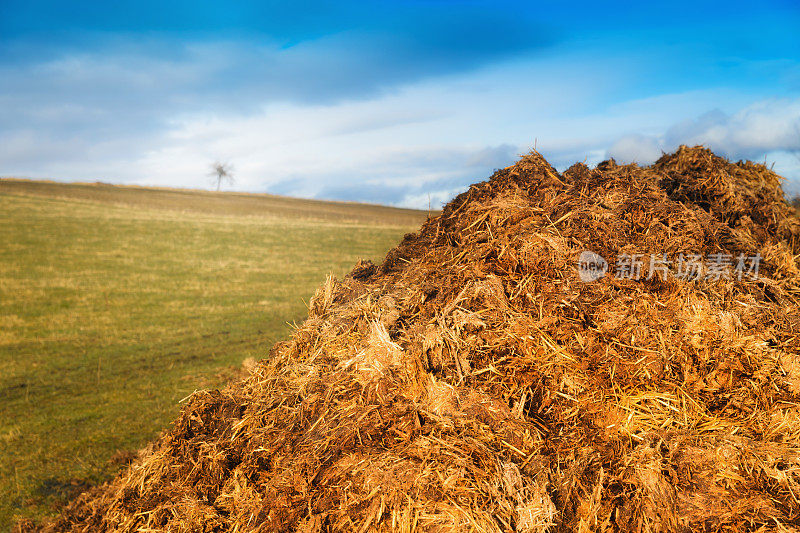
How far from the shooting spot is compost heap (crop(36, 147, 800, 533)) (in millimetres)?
3230

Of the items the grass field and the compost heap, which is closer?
the compost heap

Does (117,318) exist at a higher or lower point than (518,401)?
lower

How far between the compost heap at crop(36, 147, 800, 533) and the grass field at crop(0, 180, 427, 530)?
268cm

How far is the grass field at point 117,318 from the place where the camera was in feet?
24.3

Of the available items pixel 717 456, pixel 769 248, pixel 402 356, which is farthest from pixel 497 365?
pixel 769 248

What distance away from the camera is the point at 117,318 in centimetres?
1499

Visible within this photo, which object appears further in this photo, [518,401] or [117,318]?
[117,318]

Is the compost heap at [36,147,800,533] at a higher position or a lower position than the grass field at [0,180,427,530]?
higher

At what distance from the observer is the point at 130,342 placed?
12789 mm

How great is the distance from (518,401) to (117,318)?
14694mm

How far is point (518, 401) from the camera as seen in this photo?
3717mm

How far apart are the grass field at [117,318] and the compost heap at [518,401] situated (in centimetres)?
268

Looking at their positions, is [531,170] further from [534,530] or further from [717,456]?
[534,530]

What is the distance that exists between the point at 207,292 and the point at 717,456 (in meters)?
17.8
